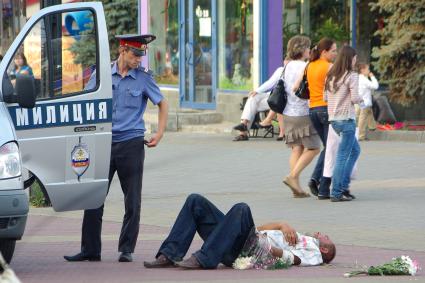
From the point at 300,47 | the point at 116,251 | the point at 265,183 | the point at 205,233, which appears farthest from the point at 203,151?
the point at 205,233

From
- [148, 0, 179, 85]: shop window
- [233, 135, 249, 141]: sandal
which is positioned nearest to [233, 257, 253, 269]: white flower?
[233, 135, 249, 141]: sandal

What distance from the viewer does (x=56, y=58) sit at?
369 inches

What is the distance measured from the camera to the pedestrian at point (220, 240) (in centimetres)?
873

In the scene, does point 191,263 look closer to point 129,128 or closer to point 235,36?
point 129,128

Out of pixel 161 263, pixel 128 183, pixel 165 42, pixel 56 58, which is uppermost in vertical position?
pixel 56 58

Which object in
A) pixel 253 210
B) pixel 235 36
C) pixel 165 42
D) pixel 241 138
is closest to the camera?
pixel 253 210

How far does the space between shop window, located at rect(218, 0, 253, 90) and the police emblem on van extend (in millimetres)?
14316

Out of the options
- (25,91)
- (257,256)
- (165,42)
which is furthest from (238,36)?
(25,91)

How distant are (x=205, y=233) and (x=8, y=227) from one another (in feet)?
4.94

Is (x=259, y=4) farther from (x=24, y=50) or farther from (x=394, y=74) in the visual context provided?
(x=24, y=50)

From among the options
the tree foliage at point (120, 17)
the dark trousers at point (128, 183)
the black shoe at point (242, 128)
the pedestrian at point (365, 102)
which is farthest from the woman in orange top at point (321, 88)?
the tree foliage at point (120, 17)

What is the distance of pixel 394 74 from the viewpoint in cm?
2152

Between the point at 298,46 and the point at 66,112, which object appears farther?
the point at 298,46

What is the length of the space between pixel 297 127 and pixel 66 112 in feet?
15.7
